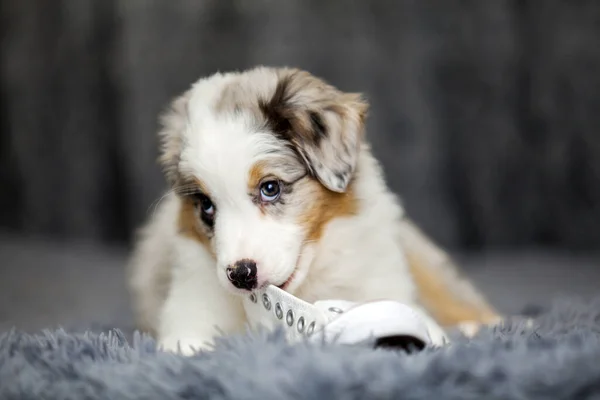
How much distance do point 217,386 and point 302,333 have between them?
31cm

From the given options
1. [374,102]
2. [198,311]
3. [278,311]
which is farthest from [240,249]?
[374,102]

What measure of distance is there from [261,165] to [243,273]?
1.00ft

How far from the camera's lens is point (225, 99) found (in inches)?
83.1

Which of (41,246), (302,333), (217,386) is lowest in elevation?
(217,386)

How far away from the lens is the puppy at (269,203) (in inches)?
77.1

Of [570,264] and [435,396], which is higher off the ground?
[570,264]

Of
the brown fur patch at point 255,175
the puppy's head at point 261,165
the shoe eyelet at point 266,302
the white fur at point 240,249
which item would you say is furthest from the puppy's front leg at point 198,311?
the brown fur patch at point 255,175

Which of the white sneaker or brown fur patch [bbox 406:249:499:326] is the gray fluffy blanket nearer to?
the white sneaker

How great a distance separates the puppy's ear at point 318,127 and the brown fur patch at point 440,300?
0.66 meters

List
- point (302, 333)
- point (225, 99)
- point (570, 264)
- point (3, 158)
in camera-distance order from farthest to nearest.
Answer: point (3, 158), point (570, 264), point (225, 99), point (302, 333)

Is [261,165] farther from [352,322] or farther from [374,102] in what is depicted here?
[374,102]

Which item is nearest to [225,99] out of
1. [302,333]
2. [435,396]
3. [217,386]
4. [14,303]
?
[302,333]

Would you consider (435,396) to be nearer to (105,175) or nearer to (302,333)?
(302,333)

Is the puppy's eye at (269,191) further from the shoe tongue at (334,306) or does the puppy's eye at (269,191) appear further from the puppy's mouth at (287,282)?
the shoe tongue at (334,306)
